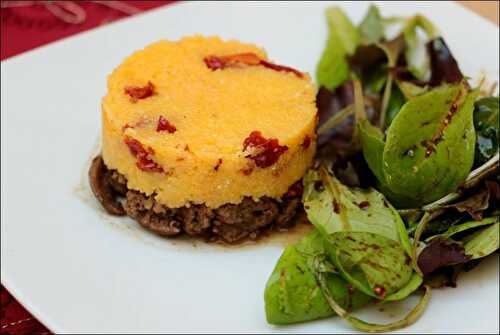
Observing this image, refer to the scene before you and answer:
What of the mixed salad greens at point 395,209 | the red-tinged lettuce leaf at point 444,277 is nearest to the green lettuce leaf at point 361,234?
the mixed salad greens at point 395,209

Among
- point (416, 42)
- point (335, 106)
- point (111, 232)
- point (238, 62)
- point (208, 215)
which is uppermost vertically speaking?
point (238, 62)

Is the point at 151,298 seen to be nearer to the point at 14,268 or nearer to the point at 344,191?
the point at 14,268

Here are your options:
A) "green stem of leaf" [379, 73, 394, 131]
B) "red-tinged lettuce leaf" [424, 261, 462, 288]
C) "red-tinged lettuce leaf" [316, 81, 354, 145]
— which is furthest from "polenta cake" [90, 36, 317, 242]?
"red-tinged lettuce leaf" [424, 261, 462, 288]

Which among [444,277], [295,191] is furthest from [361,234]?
[295,191]

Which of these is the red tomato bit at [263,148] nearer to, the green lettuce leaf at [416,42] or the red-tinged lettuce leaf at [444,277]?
the red-tinged lettuce leaf at [444,277]

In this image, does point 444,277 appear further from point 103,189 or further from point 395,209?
point 103,189

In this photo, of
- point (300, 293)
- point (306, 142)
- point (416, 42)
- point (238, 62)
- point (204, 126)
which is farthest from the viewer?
point (416, 42)
